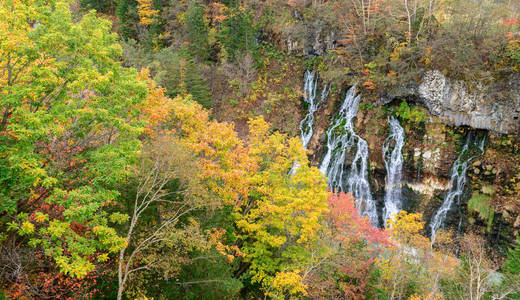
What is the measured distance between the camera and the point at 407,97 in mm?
25156

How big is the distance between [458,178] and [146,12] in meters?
42.4

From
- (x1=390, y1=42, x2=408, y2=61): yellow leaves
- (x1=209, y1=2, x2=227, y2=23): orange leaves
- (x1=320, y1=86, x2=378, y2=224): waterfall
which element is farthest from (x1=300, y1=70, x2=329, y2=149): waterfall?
(x1=209, y1=2, x2=227, y2=23): orange leaves

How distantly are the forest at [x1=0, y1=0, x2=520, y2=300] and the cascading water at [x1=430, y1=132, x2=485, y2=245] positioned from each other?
0.12m

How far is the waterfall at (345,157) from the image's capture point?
25.0 metres

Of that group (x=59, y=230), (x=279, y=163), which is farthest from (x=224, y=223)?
(x=59, y=230)

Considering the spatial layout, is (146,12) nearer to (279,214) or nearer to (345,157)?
(345,157)

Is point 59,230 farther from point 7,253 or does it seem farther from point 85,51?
point 85,51

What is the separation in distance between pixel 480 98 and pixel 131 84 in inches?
939

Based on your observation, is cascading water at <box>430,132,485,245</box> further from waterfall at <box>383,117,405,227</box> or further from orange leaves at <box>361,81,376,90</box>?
orange leaves at <box>361,81,376,90</box>

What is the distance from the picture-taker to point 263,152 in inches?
607

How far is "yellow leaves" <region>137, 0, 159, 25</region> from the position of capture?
4166cm

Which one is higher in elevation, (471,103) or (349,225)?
(471,103)

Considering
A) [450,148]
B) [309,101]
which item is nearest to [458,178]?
[450,148]

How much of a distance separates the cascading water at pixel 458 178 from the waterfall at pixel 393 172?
2766 mm
